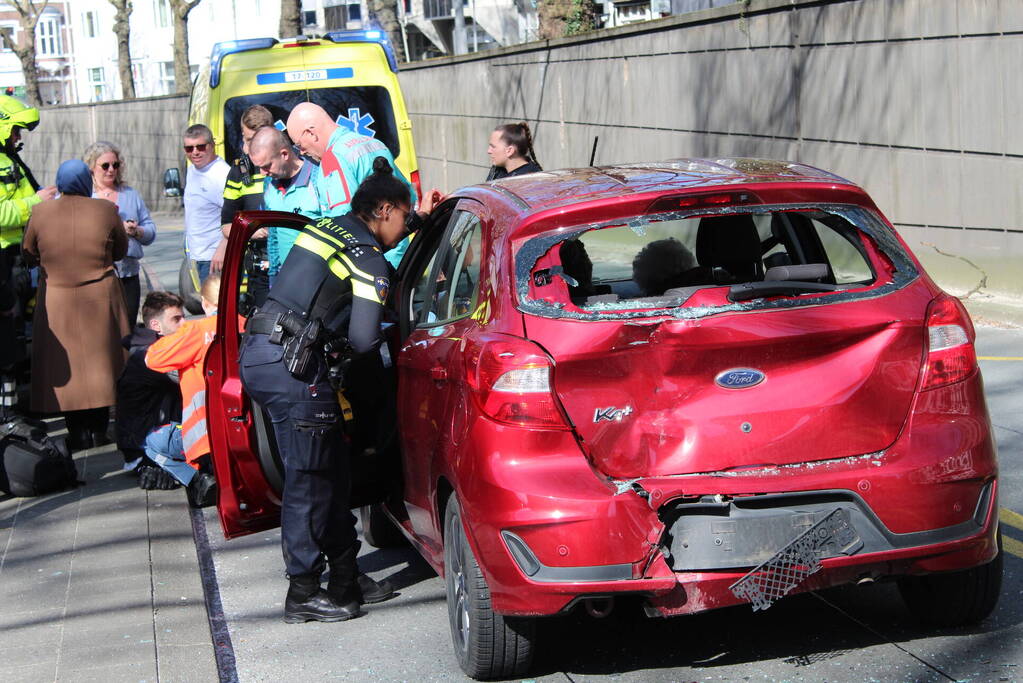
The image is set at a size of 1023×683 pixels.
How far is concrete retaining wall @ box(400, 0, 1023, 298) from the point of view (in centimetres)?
1034

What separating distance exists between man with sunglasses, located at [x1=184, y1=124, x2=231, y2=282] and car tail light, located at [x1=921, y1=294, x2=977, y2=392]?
6.62 m

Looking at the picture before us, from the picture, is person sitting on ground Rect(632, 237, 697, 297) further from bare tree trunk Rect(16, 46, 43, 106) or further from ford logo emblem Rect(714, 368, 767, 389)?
bare tree trunk Rect(16, 46, 43, 106)

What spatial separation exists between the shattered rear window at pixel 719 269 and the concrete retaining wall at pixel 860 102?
554cm

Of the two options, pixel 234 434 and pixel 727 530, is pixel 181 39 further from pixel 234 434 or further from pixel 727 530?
pixel 727 530

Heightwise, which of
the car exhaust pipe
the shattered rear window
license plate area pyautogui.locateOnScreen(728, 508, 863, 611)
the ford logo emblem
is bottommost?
the car exhaust pipe

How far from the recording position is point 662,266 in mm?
5105

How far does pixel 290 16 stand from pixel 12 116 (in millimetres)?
21358

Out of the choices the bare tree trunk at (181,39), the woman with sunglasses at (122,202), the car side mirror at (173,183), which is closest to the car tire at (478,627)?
the woman with sunglasses at (122,202)

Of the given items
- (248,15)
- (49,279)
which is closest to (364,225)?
(49,279)

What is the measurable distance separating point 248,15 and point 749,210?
228ft

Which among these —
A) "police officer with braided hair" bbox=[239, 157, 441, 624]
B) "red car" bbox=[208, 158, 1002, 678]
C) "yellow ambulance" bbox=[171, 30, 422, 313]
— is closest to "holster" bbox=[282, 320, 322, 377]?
"police officer with braided hair" bbox=[239, 157, 441, 624]

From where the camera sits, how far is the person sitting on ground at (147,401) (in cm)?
755

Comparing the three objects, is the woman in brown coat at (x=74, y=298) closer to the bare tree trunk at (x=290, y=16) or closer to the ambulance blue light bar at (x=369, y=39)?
the ambulance blue light bar at (x=369, y=39)

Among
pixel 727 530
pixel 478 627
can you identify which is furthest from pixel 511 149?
pixel 727 530
